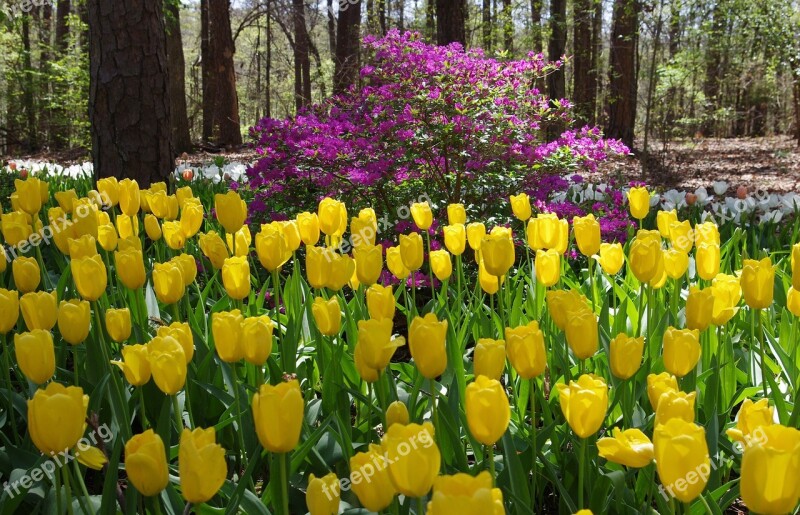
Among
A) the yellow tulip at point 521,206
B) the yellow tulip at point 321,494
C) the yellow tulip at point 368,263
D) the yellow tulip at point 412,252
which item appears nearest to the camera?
the yellow tulip at point 321,494

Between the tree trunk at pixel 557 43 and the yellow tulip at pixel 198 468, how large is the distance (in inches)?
357

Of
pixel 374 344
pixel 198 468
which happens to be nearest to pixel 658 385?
pixel 374 344

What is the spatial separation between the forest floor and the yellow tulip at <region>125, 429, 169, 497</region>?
6118 millimetres

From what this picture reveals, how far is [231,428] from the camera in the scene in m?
1.79

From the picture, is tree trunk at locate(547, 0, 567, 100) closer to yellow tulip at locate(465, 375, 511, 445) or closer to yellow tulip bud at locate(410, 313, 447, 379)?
yellow tulip bud at locate(410, 313, 447, 379)

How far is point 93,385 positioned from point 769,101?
2167 centimetres

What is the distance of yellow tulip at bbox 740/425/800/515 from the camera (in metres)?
0.77

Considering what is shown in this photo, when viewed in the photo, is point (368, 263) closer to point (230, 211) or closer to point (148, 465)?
point (230, 211)

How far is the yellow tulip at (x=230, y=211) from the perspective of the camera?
7.11 ft

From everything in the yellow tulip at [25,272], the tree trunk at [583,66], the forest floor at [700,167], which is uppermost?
the tree trunk at [583,66]

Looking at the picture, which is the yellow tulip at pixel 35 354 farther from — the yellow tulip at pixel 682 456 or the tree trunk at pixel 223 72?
the tree trunk at pixel 223 72

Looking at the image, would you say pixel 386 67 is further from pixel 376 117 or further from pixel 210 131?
pixel 210 131

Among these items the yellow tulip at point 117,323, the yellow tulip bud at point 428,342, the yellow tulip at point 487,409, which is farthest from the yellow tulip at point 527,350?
the yellow tulip at point 117,323

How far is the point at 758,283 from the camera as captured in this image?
1551 millimetres
